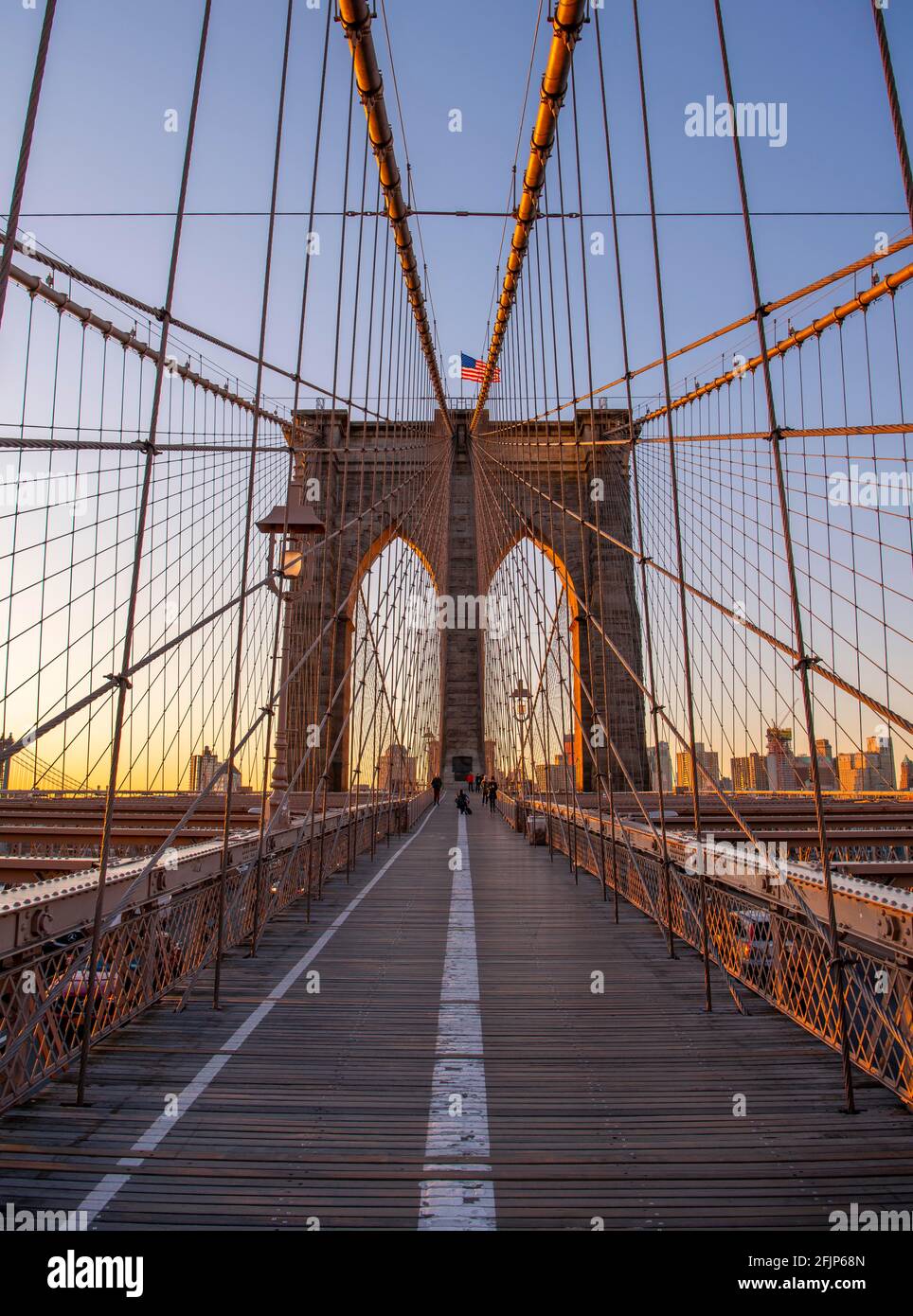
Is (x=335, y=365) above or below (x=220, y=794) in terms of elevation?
above

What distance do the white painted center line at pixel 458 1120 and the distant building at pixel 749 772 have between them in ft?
56.6

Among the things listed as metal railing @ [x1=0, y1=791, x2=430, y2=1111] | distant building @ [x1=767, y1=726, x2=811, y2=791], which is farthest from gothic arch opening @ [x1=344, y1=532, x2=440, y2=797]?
distant building @ [x1=767, y1=726, x2=811, y2=791]

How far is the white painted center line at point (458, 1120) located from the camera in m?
2.18

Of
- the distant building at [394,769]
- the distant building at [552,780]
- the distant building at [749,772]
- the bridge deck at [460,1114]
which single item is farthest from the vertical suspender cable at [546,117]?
the distant building at [749,772]

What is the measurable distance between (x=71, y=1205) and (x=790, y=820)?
1074 cm

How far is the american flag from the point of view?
2583 centimetres

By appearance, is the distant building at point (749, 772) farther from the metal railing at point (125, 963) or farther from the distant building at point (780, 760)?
the metal railing at point (125, 963)

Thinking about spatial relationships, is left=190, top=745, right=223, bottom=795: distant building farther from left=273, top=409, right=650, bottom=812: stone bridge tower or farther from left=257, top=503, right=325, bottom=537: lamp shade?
left=257, top=503, right=325, bottom=537: lamp shade

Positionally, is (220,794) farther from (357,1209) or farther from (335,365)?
(357,1209)

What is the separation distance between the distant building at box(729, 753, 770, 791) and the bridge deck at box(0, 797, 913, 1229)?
16833 mm

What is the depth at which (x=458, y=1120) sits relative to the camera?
109 inches

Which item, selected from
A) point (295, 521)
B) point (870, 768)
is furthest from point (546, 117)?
point (870, 768)
